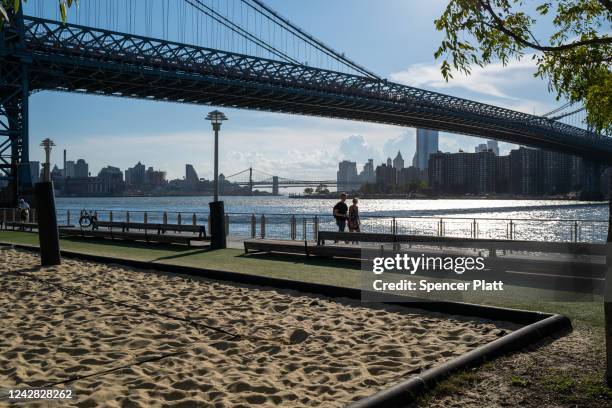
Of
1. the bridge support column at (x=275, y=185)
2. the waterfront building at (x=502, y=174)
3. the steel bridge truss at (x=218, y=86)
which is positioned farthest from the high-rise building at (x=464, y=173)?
the steel bridge truss at (x=218, y=86)

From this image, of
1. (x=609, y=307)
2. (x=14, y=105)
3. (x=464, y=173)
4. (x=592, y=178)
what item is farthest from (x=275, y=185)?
(x=609, y=307)

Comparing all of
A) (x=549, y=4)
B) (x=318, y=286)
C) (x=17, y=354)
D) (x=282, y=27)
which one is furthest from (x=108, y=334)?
(x=282, y=27)

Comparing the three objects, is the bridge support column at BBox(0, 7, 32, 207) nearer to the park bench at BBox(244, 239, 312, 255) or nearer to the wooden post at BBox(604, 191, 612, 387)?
the park bench at BBox(244, 239, 312, 255)

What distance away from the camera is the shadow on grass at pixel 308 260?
11.8m

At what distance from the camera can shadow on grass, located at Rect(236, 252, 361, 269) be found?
38.8ft

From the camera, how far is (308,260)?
12695 millimetres

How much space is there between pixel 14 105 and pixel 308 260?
32100 millimetres

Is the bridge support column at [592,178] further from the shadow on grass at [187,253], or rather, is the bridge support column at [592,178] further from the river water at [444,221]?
the shadow on grass at [187,253]

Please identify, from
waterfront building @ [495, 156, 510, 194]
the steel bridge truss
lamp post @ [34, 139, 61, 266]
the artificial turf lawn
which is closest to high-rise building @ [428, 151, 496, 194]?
waterfront building @ [495, 156, 510, 194]

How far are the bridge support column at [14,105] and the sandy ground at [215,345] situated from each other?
30214mm

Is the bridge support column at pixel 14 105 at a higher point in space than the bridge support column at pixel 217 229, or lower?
higher

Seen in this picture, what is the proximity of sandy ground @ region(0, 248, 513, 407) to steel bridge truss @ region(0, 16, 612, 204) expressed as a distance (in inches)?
1075

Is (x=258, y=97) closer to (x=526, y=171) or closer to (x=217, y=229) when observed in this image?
(x=217, y=229)

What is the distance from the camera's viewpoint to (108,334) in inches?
244
